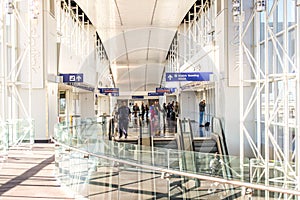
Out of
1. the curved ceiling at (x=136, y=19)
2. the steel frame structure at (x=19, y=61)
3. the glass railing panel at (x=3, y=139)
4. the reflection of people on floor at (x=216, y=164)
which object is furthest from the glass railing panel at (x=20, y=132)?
the curved ceiling at (x=136, y=19)

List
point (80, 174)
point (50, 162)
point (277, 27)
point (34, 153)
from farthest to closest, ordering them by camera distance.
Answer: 1. point (34, 153)
2. point (277, 27)
3. point (50, 162)
4. point (80, 174)

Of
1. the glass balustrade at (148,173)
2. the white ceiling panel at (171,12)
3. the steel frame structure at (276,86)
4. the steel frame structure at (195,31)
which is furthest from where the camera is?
the white ceiling panel at (171,12)

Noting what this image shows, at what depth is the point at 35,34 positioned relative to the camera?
18391mm

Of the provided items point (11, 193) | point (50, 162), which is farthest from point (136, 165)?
point (50, 162)

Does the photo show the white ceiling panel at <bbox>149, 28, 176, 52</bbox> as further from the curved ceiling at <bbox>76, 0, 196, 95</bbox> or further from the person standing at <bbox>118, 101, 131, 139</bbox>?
the person standing at <bbox>118, 101, 131, 139</bbox>

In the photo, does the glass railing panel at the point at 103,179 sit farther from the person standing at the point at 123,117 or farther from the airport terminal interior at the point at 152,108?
the person standing at the point at 123,117

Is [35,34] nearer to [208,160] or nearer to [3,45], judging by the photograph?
[3,45]

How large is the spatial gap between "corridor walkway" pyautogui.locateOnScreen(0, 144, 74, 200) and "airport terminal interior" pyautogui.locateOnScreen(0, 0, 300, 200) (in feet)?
0.09

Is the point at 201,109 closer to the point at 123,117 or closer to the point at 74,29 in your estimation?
the point at 123,117

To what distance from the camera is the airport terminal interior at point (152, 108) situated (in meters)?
6.41

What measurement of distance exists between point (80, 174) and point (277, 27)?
8726 millimetres

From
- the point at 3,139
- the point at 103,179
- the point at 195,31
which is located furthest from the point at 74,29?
the point at 103,179

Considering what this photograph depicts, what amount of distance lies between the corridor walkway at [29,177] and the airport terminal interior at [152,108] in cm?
3

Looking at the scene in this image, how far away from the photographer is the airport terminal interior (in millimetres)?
6406
